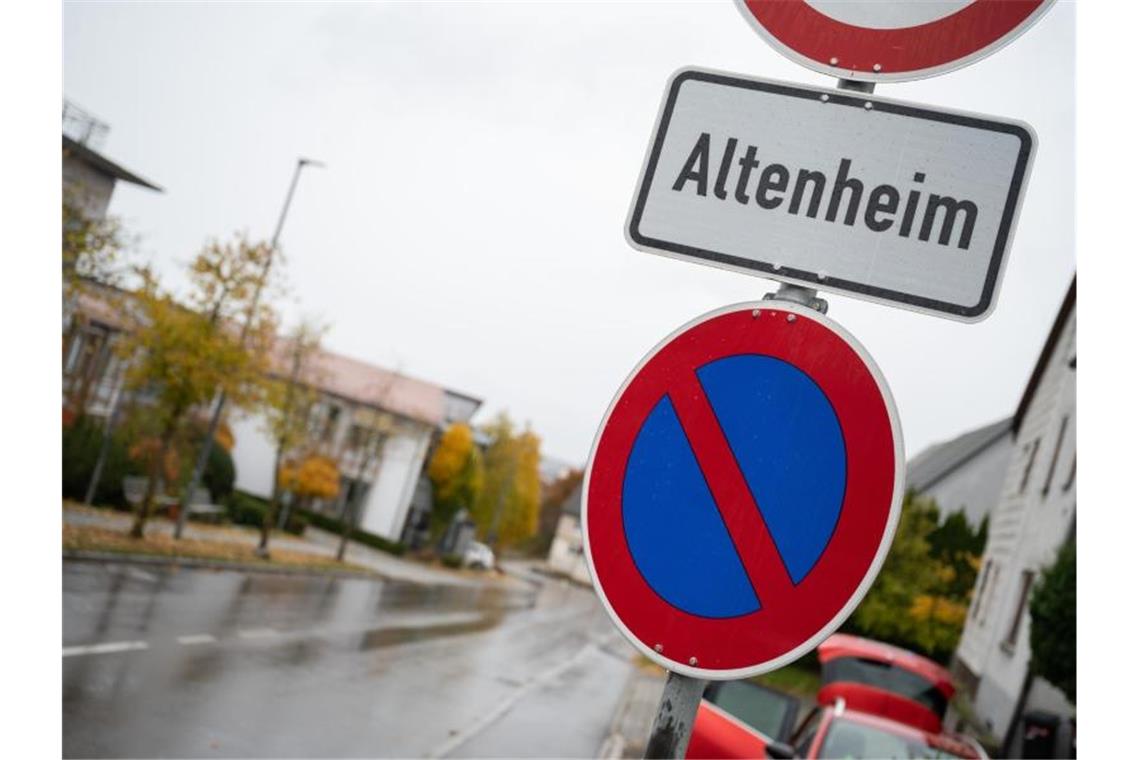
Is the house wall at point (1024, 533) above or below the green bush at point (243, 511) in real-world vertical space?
above

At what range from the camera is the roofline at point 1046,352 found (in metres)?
20.3

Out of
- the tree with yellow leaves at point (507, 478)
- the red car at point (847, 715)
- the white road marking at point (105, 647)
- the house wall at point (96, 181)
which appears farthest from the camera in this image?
the tree with yellow leaves at point (507, 478)

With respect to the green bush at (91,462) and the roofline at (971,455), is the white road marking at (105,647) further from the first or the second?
the roofline at (971,455)

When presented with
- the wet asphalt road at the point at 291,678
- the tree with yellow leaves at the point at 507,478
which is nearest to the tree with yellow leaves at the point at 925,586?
the wet asphalt road at the point at 291,678

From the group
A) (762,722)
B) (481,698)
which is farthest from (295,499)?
(762,722)

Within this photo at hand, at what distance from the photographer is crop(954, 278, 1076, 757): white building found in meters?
15.5

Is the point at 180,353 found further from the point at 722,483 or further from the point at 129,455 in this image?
the point at 722,483

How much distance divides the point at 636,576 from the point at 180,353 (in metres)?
24.0

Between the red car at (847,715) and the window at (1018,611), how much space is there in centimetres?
737

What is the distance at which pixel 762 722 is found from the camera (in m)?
9.86

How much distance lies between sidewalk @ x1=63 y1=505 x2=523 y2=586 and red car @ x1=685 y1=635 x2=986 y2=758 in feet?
68.8

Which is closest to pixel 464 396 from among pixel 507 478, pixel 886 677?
pixel 507 478

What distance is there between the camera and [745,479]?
1988mm

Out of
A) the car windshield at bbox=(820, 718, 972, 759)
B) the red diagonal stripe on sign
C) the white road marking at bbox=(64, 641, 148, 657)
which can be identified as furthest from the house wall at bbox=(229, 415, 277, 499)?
the red diagonal stripe on sign
